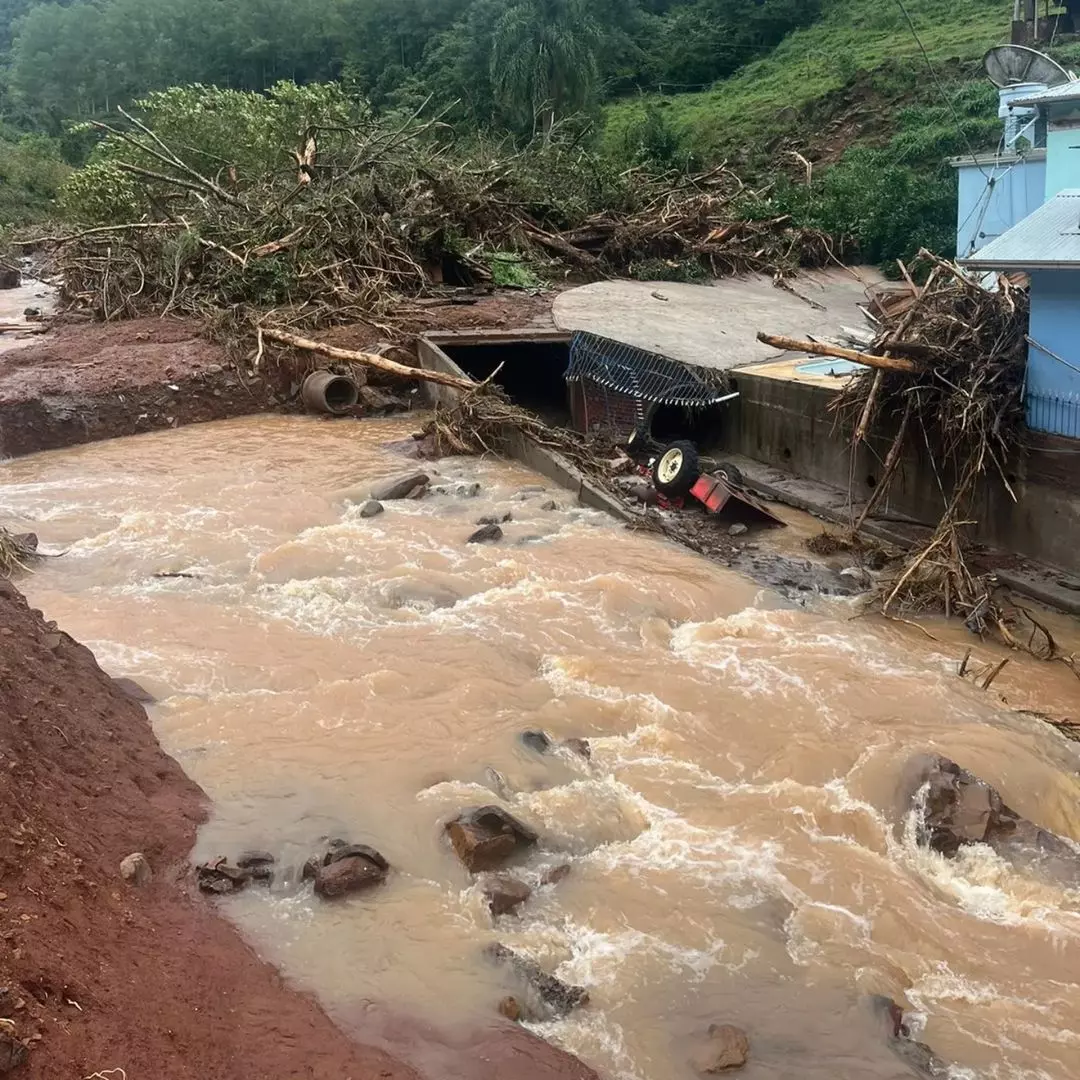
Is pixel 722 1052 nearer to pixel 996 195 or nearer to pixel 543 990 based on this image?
pixel 543 990

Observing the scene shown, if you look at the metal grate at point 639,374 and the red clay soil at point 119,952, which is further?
the metal grate at point 639,374

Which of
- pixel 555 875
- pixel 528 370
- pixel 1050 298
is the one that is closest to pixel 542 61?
pixel 528 370

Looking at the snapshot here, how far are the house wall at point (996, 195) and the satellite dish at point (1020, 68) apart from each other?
1.13m

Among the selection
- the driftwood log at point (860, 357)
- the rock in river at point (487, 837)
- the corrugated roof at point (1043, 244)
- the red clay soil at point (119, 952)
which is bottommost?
the rock in river at point (487, 837)

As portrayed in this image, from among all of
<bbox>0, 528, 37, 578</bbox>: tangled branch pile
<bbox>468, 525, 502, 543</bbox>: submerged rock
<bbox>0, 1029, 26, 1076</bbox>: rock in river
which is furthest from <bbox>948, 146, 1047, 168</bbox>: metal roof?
<bbox>0, 1029, 26, 1076</bbox>: rock in river

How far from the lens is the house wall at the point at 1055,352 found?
9.49 metres

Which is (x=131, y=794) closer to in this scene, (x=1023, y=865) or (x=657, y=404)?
(x=1023, y=865)

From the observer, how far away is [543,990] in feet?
15.5

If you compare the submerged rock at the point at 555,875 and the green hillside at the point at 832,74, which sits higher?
the green hillside at the point at 832,74

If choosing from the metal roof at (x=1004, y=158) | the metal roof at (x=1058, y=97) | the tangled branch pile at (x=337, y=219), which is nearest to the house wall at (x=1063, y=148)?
the metal roof at (x=1058, y=97)

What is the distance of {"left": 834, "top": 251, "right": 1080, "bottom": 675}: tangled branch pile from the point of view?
31.1ft

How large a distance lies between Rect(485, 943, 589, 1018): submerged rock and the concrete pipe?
477 inches

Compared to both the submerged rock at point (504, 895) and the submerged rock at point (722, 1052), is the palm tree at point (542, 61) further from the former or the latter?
the submerged rock at point (722, 1052)

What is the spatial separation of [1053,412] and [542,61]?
29022 millimetres
